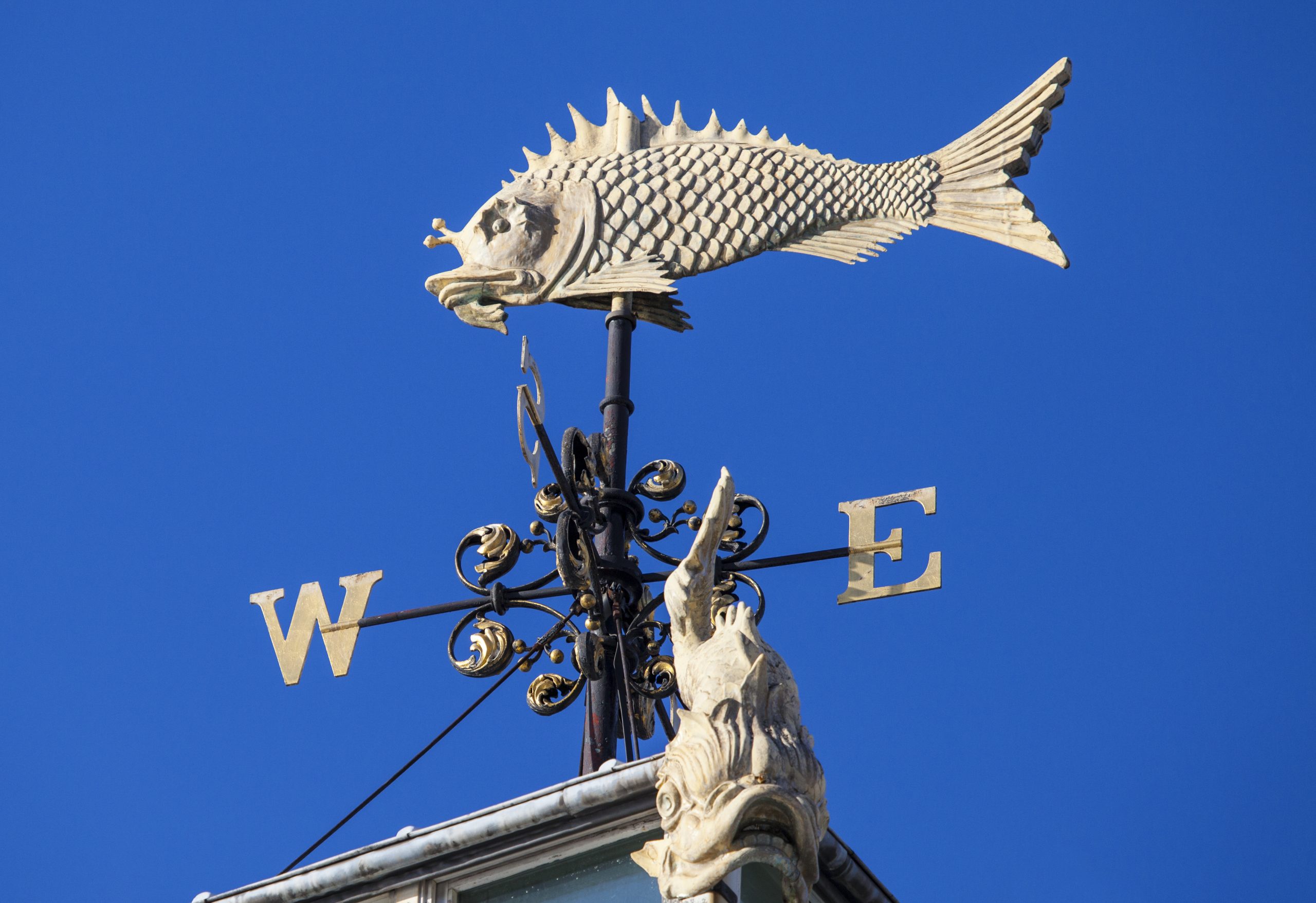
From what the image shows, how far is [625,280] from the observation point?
12586mm

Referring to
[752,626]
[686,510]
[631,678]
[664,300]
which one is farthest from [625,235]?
[752,626]

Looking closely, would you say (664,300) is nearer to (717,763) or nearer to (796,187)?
(796,187)

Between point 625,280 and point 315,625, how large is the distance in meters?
2.33

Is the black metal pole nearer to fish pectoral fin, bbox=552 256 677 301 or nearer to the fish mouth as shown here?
fish pectoral fin, bbox=552 256 677 301

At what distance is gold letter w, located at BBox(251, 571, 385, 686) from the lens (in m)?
12.1

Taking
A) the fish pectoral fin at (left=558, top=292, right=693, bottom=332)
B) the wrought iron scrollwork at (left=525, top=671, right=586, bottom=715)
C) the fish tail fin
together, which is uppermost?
the fish tail fin

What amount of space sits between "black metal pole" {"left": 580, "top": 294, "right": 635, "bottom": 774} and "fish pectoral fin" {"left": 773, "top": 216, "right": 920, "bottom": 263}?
3.59 feet

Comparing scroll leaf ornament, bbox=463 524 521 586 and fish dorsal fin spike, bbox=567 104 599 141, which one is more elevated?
fish dorsal fin spike, bbox=567 104 599 141

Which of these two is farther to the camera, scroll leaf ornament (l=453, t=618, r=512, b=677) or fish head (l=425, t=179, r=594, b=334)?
fish head (l=425, t=179, r=594, b=334)

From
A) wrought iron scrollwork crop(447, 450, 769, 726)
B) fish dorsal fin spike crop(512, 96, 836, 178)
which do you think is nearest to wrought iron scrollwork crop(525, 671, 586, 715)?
wrought iron scrollwork crop(447, 450, 769, 726)

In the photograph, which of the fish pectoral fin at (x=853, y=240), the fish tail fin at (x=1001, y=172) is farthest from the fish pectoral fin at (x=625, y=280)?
the fish tail fin at (x=1001, y=172)

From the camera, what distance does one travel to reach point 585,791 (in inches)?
351

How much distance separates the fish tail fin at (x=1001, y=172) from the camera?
12945mm

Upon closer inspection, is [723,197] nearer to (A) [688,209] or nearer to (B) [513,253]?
(A) [688,209]
